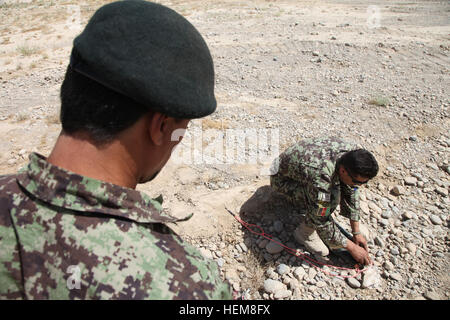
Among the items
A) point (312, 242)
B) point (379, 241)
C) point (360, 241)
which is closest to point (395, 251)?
point (379, 241)

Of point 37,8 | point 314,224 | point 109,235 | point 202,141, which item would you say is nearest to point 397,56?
point 202,141

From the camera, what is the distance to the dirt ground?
10.7 feet

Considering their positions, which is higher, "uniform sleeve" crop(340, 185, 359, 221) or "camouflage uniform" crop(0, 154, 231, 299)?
"camouflage uniform" crop(0, 154, 231, 299)

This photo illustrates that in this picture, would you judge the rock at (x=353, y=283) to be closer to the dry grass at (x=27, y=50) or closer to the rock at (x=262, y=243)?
the rock at (x=262, y=243)

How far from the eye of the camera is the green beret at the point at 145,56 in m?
0.69

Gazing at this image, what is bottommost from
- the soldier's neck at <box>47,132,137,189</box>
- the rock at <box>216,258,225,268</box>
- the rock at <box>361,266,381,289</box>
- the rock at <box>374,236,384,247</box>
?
the rock at <box>216,258,225,268</box>

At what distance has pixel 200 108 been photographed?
0.79m

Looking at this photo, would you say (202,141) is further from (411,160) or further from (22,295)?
(22,295)

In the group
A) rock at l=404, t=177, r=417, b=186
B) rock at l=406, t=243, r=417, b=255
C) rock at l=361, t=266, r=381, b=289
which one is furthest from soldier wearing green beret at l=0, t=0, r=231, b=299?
rock at l=404, t=177, r=417, b=186

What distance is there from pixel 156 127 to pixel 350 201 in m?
2.15

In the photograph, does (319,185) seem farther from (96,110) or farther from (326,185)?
(96,110)

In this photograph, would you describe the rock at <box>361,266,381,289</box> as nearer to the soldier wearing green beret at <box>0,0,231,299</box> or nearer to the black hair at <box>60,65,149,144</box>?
the soldier wearing green beret at <box>0,0,231,299</box>

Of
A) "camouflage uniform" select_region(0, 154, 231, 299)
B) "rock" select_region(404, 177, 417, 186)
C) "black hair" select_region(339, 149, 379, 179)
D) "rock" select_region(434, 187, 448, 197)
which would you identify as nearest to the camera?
"camouflage uniform" select_region(0, 154, 231, 299)

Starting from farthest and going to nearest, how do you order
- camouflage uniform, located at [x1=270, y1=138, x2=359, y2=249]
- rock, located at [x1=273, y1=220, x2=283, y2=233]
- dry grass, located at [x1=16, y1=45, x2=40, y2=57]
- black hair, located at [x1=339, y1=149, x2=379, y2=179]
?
dry grass, located at [x1=16, y1=45, x2=40, y2=57] < rock, located at [x1=273, y1=220, x2=283, y2=233] < camouflage uniform, located at [x1=270, y1=138, x2=359, y2=249] < black hair, located at [x1=339, y1=149, x2=379, y2=179]
